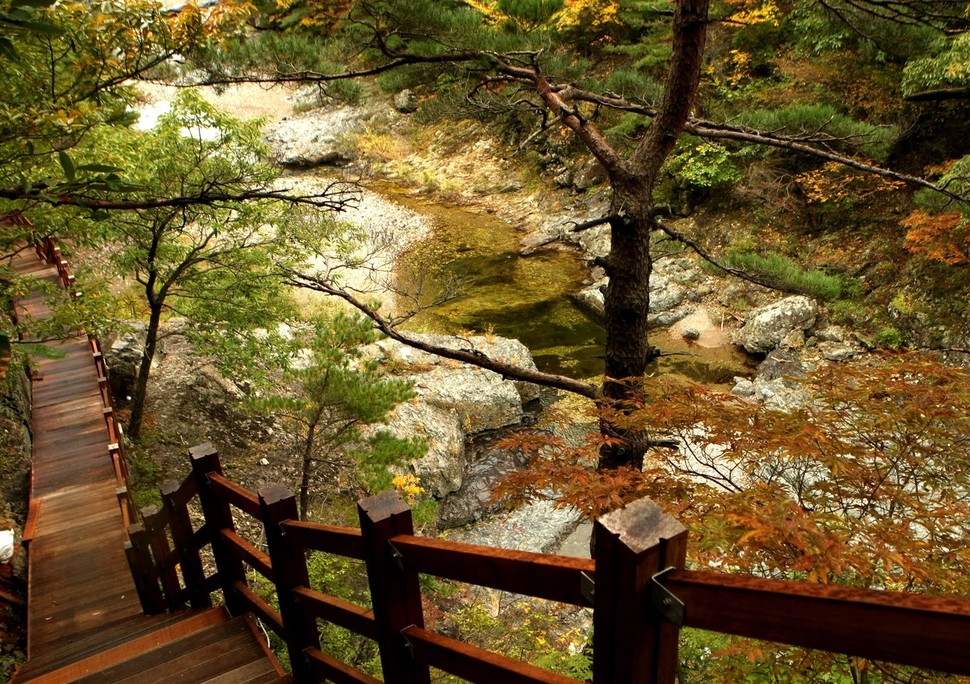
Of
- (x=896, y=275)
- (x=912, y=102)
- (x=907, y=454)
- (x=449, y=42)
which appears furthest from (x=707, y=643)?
(x=912, y=102)

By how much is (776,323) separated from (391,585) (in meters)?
12.6

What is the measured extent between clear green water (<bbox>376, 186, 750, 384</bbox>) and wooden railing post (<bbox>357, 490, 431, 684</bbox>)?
34.6ft

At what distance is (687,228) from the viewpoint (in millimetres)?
16391

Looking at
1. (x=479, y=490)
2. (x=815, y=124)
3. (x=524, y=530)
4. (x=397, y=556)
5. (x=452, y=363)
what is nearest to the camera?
(x=397, y=556)

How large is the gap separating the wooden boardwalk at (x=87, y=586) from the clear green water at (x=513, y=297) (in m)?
6.78

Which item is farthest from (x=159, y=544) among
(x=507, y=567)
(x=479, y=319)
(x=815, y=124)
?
(x=479, y=319)

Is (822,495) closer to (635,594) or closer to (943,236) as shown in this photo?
(635,594)

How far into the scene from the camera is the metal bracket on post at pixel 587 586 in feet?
3.95

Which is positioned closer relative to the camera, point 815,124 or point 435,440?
point 815,124

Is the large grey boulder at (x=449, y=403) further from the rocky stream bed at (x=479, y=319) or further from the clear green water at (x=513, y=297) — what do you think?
the clear green water at (x=513, y=297)

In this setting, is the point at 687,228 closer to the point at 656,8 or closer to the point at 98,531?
the point at 656,8

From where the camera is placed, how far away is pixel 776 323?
1252 centimetres

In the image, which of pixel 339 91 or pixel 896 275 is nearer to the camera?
pixel 339 91

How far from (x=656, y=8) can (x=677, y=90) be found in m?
13.9
